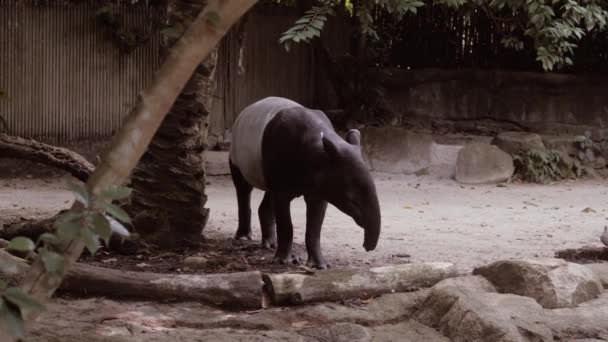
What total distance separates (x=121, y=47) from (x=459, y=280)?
9.00 meters

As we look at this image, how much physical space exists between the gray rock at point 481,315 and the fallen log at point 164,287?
3.30ft

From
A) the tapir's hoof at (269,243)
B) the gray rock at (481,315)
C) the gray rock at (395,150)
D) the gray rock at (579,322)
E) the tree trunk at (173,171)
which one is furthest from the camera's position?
the gray rock at (395,150)

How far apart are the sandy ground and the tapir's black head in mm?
687

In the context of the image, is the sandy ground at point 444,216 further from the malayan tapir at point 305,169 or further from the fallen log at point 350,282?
the fallen log at point 350,282

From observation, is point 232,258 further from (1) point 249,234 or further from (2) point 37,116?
(2) point 37,116

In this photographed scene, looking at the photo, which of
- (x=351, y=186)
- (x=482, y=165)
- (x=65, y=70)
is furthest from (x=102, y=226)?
(x=65, y=70)

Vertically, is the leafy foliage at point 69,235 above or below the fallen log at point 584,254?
above

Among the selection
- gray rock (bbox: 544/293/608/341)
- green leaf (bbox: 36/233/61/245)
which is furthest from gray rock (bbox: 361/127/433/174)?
green leaf (bbox: 36/233/61/245)

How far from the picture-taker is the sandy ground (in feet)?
24.6

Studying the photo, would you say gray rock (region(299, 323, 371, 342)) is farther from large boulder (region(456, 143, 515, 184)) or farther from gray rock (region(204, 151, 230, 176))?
large boulder (region(456, 143, 515, 184))

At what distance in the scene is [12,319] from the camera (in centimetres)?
185

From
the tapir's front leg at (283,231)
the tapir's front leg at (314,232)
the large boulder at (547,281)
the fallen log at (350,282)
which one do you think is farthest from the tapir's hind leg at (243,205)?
the large boulder at (547,281)

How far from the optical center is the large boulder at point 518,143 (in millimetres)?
13188

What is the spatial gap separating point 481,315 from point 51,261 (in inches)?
126
